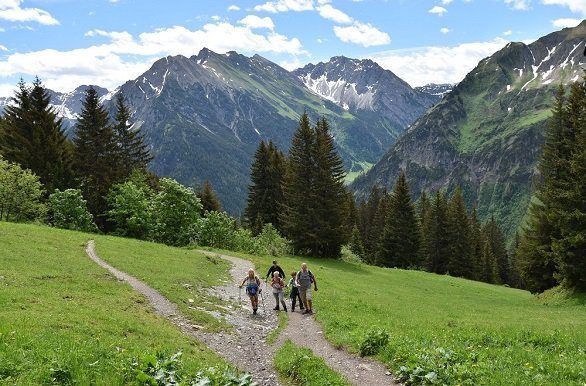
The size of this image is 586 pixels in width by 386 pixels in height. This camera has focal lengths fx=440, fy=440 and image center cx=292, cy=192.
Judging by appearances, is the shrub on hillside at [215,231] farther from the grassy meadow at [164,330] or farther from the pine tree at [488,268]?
the pine tree at [488,268]

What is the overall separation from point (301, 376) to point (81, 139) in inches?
2324

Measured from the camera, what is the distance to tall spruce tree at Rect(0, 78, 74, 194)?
182 ft

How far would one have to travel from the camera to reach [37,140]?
5666cm

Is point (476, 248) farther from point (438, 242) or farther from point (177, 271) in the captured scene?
point (177, 271)

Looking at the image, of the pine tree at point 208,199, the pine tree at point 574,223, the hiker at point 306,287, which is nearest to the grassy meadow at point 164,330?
the hiker at point 306,287

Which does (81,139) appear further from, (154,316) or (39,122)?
(154,316)

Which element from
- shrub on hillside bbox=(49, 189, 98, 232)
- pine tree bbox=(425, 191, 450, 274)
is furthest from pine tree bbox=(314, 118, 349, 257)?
pine tree bbox=(425, 191, 450, 274)

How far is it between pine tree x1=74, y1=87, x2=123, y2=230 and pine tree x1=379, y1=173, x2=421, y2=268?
45.9 metres

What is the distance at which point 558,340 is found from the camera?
15008mm

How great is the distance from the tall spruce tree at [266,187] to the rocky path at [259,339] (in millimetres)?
44773

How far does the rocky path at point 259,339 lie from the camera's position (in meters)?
13.9

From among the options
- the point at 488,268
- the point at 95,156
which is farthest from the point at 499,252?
the point at 95,156

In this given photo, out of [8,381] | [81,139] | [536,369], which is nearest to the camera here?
[8,381]

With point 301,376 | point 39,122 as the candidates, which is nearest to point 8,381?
point 301,376
